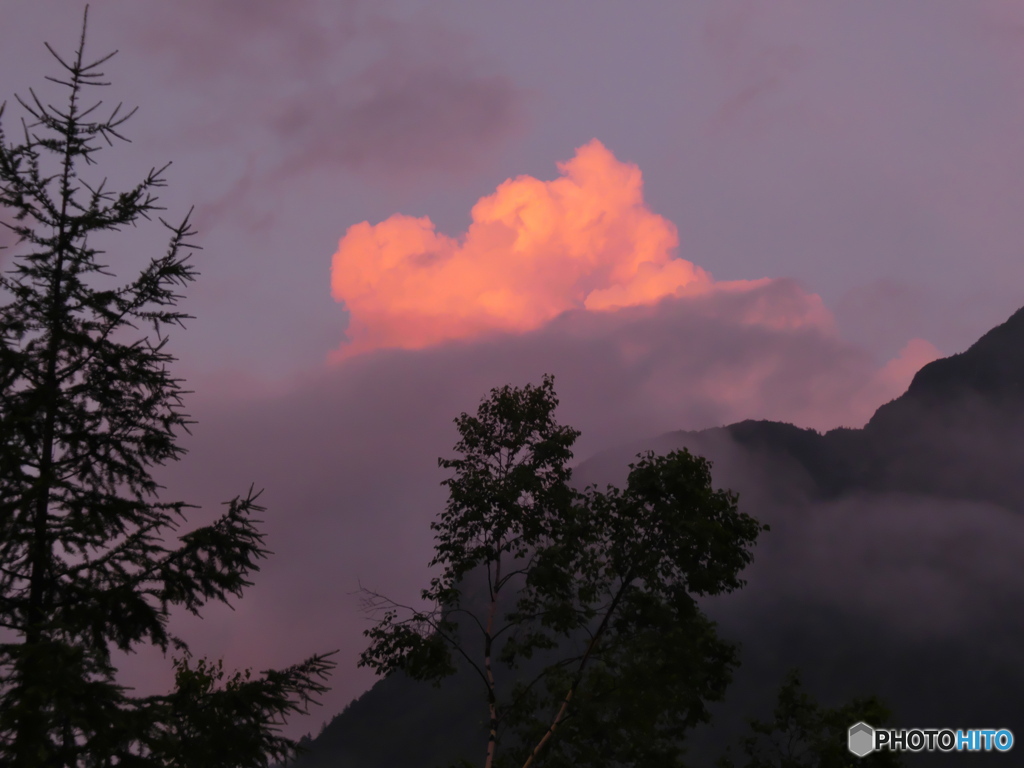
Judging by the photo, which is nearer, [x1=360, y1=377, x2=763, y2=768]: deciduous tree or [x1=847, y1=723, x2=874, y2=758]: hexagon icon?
[x1=360, y1=377, x2=763, y2=768]: deciduous tree

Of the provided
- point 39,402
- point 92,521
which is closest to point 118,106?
point 39,402

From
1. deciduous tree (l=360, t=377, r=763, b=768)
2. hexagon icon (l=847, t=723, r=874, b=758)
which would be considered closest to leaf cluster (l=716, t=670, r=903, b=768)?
hexagon icon (l=847, t=723, r=874, b=758)

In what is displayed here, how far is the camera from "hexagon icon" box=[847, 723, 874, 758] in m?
31.0

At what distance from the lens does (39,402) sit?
40.2 feet

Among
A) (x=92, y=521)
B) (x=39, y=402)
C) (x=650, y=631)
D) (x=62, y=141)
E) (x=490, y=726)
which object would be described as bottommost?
(x=490, y=726)

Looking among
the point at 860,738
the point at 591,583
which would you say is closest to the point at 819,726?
the point at 860,738

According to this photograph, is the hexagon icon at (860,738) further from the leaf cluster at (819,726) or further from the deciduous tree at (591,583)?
the deciduous tree at (591,583)

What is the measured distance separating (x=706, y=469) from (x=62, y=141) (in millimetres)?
17095

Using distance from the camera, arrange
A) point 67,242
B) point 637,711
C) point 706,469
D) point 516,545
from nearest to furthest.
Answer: point 67,242
point 637,711
point 706,469
point 516,545

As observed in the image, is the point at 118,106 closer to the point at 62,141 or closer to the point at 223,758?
the point at 62,141

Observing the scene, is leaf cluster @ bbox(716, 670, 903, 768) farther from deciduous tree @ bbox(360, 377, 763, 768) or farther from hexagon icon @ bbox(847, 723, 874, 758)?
deciduous tree @ bbox(360, 377, 763, 768)

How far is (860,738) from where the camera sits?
102ft

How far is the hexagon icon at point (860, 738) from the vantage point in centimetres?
3102

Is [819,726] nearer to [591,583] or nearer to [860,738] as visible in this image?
[860,738]
